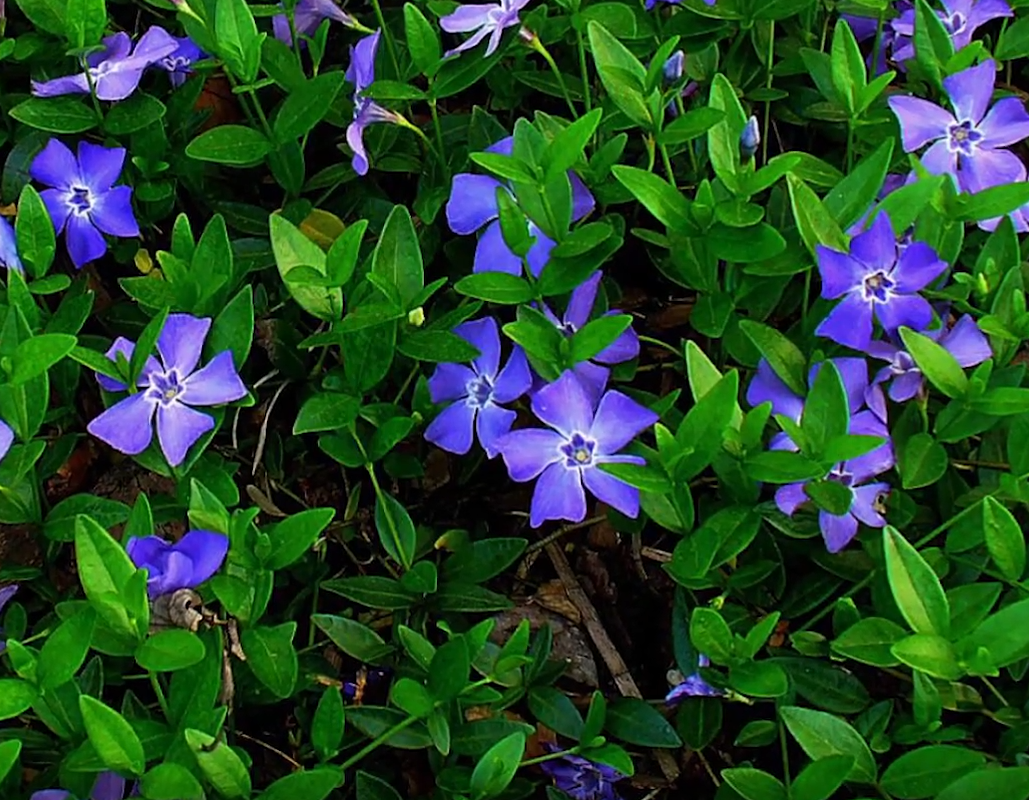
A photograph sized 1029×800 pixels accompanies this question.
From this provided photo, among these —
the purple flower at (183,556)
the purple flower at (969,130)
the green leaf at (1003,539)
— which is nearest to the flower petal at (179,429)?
the purple flower at (183,556)

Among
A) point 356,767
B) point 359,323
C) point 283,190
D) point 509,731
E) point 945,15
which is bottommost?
point 356,767

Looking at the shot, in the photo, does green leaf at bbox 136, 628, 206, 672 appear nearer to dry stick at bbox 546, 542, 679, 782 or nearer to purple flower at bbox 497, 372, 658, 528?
purple flower at bbox 497, 372, 658, 528

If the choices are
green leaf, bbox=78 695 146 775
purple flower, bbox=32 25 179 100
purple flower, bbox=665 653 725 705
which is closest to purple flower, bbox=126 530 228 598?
green leaf, bbox=78 695 146 775

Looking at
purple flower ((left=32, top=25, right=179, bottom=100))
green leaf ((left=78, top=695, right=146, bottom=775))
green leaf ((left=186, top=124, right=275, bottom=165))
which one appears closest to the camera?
green leaf ((left=78, top=695, right=146, bottom=775))

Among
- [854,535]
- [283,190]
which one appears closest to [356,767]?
[854,535]

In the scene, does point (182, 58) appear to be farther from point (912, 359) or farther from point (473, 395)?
point (912, 359)

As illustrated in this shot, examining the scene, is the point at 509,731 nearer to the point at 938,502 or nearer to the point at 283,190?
the point at 938,502

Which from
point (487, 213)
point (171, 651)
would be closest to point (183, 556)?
point (171, 651)
